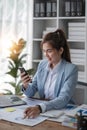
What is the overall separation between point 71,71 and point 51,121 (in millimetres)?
642

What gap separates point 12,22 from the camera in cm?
395

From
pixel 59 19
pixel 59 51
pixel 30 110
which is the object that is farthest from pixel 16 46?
pixel 30 110

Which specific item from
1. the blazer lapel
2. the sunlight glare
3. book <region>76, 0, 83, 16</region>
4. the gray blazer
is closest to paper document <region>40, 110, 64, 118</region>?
the gray blazer

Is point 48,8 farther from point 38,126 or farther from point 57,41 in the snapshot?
point 38,126

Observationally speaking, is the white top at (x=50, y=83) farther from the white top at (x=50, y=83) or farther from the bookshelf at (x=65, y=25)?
the bookshelf at (x=65, y=25)

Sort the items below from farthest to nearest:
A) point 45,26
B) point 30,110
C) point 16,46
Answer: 1. point 45,26
2. point 16,46
3. point 30,110

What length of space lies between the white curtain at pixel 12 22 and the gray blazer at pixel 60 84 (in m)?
1.66

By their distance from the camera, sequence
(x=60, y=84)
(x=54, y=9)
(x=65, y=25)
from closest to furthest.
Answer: (x=60, y=84), (x=54, y=9), (x=65, y=25)

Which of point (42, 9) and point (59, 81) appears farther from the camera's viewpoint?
point (42, 9)

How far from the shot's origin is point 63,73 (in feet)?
7.20

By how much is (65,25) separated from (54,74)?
1.56m

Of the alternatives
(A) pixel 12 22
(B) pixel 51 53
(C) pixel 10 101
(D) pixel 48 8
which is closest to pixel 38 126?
(C) pixel 10 101

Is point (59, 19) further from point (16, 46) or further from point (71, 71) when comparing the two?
point (71, 71)

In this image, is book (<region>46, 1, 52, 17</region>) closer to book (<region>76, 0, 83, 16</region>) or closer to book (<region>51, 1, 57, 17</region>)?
book (<region>51, 1, 57, 17</region>)
